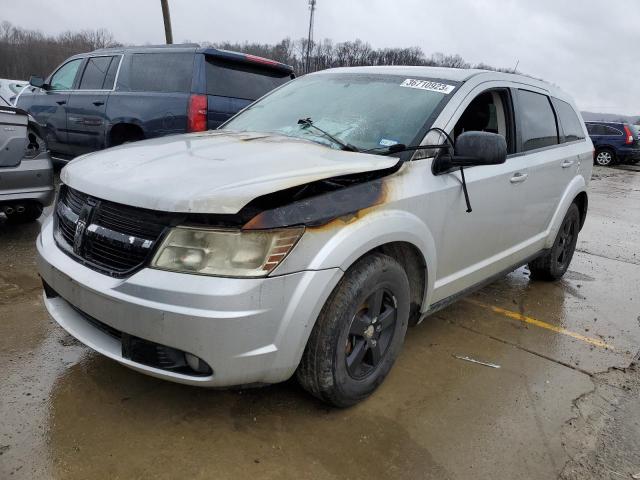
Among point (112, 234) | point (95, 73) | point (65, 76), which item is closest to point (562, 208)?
point (112, 234)

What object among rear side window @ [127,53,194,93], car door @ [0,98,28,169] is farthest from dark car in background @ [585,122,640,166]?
car door @ [0,98,28,169]

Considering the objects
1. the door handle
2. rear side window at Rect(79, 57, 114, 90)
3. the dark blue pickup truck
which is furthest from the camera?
rear side window at Rect(79, 57, 114, 90)

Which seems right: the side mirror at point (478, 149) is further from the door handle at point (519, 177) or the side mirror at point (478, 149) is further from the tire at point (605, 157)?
the tire at point (605, 157)

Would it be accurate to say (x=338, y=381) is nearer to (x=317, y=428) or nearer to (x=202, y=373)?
(x=317, y=428)

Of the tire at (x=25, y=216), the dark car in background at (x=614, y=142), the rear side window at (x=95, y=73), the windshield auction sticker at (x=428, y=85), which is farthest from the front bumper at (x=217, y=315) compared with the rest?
the dark car in background at (x=614, y=142)

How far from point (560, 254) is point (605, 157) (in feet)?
60.9

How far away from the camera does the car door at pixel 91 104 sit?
6.58 m

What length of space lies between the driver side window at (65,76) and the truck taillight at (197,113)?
2817 mm

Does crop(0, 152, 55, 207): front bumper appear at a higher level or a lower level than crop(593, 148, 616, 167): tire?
higher

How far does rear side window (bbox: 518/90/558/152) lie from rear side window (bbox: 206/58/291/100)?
3451 millimetres

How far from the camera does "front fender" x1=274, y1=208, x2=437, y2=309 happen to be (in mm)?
2033

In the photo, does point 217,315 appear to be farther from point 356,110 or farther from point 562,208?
point 562,208

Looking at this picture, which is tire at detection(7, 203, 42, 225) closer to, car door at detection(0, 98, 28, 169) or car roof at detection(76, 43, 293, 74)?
car door at detection(0, 98, 28, 169)

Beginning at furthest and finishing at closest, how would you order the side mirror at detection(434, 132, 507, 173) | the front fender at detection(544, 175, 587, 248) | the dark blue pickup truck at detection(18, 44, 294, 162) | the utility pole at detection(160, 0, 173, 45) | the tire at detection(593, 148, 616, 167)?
the tire at detection(593, 148, 616, 167) → the utility pole at detection(160, 0, 173, 45) → the dark blue pickup truck at detection(18, 44, 294, 162) → the front fender at detection(544, 175, 587, 248) → the side mirror at detection(434, 132, 507, 173)
